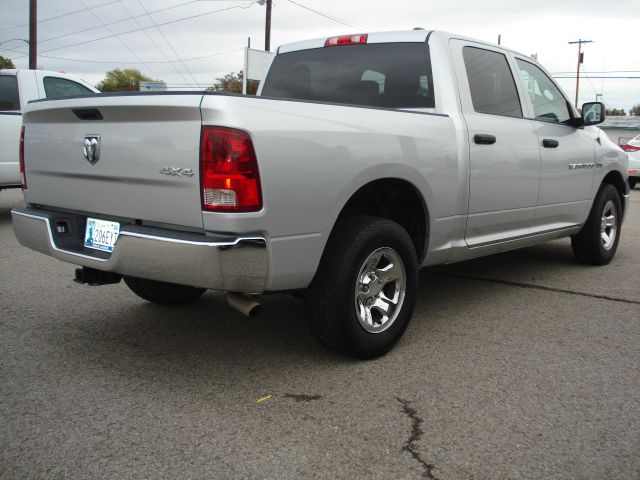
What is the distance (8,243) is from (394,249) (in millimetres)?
5307

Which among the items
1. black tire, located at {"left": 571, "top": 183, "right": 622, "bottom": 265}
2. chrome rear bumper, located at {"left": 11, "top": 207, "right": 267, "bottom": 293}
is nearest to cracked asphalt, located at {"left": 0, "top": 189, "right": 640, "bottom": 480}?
chrome rear bumper, located at {"left": 11, "top": 207, "right": 267, "bottom": 293}

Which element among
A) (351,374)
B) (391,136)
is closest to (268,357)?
(351,374)

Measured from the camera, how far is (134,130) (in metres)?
2.98

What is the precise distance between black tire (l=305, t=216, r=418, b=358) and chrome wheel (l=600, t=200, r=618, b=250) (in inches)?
130

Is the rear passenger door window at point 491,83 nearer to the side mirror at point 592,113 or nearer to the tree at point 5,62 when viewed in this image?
the side mirror at point 592,113

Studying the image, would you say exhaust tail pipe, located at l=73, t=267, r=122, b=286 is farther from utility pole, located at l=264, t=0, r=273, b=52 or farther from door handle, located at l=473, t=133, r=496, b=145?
utility pole, located at l=264, t=0, r=273, b=52

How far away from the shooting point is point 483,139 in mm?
4098

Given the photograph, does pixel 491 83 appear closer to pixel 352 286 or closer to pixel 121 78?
pixel 352 286

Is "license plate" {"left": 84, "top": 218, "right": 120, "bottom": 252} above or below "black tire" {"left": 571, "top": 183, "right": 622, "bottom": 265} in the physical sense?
above

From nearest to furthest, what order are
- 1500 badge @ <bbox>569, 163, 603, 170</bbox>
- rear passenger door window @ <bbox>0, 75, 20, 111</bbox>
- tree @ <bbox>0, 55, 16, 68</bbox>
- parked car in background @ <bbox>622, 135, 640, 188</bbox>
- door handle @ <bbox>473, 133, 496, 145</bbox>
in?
1. door handle @ <bbox>473, 133, 496, 145</bbox>
2. 1500 badge @ <bbox>569, 163, 603, 170</bbox>
3. rear passenger door window @ <bbox>0, 75, 20, 111</bbox>
4. parked car in background @ <bbox>622, 135, 640, 188</bbox>
5. tree @ <bbox>0, 55, 16, 68</bbox>

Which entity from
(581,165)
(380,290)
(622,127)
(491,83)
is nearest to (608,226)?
(581,165)

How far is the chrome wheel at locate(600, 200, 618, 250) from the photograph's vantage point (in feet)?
19.8

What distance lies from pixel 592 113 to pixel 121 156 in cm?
407

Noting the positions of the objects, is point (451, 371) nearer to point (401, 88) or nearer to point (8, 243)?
point (401, 88)
